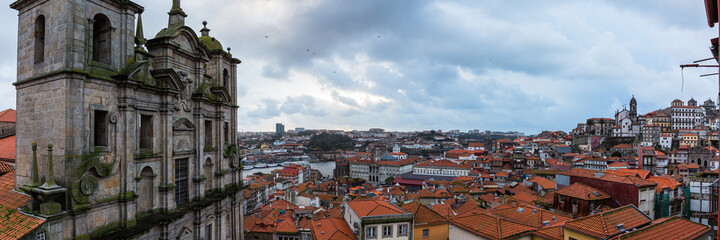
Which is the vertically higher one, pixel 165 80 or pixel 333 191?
pixel 165 80

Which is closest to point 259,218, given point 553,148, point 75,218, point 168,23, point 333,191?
point 168,23

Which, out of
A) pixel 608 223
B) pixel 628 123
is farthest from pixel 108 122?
pixel 628 123

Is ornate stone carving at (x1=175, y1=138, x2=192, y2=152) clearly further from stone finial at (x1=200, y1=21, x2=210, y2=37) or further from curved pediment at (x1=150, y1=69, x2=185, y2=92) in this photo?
stone finial at (x1=200, y1=21, x2=210, y2=37)

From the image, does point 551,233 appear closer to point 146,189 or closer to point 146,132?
point 146,189

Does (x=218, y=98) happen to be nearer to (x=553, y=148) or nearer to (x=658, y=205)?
(x=658, y=205)

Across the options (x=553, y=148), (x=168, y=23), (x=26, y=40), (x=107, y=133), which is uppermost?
(x=168, y=23)

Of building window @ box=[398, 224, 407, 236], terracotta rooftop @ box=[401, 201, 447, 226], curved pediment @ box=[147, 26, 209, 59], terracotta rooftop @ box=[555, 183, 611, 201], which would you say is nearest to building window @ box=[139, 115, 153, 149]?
curved pediment @ box=[147, 26, 209, 59]

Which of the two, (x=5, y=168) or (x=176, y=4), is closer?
(x=5, y=168)

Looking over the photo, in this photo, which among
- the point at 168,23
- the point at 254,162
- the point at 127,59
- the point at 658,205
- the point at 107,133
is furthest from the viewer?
the point at 254,162
